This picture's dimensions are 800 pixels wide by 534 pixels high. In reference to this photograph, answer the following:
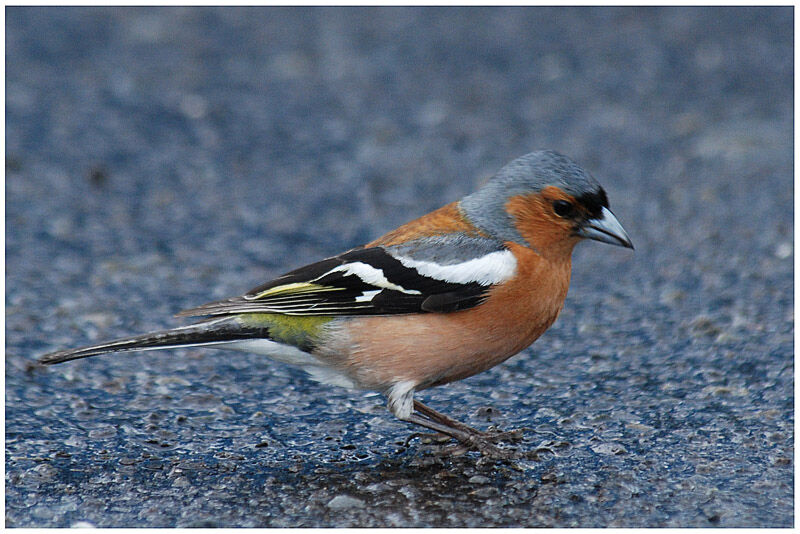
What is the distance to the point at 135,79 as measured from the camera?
835cm

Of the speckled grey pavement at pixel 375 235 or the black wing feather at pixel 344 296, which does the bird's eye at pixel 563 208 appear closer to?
the black wing feather at pixel 344 296

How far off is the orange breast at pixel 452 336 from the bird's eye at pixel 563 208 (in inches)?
9.9

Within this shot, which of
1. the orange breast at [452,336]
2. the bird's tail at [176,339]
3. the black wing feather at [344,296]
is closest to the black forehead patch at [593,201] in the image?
the orange breast at [452,336]

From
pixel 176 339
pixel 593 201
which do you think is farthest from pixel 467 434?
pixel 176 339

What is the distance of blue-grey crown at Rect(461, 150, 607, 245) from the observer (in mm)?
4426

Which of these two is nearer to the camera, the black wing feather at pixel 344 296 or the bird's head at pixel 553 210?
the black wing feather at pixel 344 296

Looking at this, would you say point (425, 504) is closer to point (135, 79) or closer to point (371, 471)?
point (371, 471)

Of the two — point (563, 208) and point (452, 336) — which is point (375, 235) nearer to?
point (563, 208)

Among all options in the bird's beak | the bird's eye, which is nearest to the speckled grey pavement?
the bird's beak

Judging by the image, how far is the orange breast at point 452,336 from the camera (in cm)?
419

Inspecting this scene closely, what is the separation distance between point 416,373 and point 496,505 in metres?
0.68

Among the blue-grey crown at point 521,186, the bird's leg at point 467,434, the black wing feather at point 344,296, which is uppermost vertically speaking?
the blue-grey crown at point 521,186

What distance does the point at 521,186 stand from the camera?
4.50m

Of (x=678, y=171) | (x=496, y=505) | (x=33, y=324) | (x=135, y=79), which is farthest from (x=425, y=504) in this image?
(x=135, y=79)
